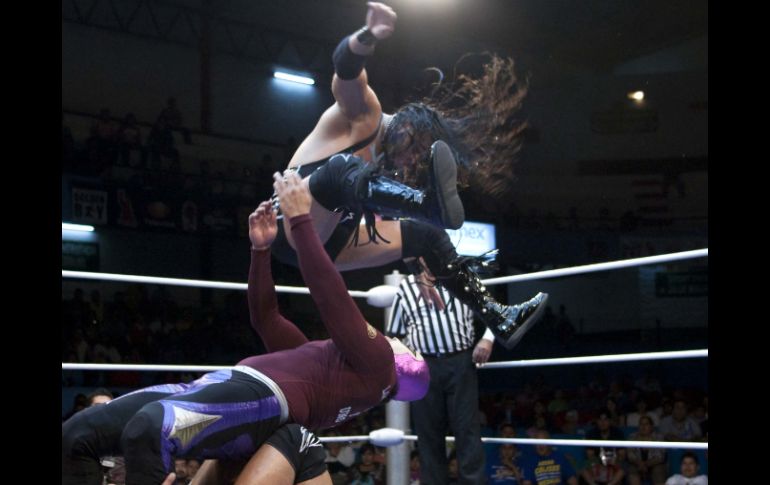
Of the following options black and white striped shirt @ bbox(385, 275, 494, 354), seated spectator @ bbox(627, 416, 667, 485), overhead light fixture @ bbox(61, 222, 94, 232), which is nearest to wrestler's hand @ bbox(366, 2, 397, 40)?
black and white striped shirt @ bbox(385, 275, 494, 354)

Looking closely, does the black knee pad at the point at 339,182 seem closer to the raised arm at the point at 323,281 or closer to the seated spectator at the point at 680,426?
the raised arm at the point at 323,281

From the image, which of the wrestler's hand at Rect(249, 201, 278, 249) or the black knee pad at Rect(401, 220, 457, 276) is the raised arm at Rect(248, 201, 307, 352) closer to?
the wrestler's hand at Rect(249, 201, 278, 249)

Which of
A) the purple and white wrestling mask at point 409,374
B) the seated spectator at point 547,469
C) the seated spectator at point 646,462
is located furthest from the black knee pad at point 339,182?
the seated spectator at point 646,462

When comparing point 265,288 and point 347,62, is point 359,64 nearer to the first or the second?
point 347,62

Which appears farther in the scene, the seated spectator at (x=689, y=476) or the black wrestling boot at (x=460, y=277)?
the seated spectator at (x=689, y=476)

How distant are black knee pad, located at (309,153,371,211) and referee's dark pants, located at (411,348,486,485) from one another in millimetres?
993

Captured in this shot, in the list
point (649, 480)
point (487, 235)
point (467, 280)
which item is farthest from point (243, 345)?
point (467, 280)

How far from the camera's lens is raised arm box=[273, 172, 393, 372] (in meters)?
1.64

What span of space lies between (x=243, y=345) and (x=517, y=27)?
4768mm

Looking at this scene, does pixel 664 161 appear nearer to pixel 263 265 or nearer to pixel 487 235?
pixel 487 235

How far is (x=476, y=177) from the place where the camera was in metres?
2.07

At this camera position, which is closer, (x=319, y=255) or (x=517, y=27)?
(x=319, y=255)

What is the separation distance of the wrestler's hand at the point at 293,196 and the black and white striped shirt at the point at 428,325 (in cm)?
103

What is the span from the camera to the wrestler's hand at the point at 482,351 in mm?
2648
